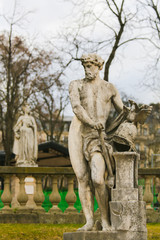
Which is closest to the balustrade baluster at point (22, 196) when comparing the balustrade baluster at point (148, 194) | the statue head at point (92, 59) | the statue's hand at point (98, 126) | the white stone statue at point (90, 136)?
the balustrade baluster at point (148, 194)

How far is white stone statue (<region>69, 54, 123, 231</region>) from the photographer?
6.24 metres

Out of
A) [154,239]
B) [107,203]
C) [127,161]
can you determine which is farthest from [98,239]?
[154,239]

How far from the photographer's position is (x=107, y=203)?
6.32 meters

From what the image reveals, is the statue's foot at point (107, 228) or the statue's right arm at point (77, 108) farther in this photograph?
the statue's right arm at point (77, 108)

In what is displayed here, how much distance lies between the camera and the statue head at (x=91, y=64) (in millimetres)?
6676

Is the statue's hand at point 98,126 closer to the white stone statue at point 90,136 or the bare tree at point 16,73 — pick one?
the white stone statue at point 90,136

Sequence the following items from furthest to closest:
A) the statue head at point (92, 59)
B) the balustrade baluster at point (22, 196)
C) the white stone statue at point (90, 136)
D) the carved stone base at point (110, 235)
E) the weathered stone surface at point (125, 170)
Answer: the balustrade baluster at point (22, 196) → the statue head at point (92, 59) → the white stone statue at point (90, 136) → the weathered stone surface at point (125, 170) → the carved stone base at point (110, 235)

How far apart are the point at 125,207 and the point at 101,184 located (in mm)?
418

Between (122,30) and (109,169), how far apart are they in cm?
1599

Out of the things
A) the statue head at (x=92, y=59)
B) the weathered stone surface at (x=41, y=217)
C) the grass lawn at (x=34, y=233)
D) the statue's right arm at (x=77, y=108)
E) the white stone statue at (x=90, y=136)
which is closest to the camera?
the white stone statue at (x=90, y=136)

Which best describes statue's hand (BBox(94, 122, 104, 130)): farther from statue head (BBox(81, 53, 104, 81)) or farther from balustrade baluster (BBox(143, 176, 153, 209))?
balustrade baluster (BBox(143, 176, 153, 209))

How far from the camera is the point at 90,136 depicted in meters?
6.47

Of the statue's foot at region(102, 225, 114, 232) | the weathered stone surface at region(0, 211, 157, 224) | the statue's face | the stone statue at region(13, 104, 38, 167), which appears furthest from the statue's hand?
the stone statue at region(13, 104, 38, 167)

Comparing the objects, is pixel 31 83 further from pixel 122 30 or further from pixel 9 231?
pixel 9 231
